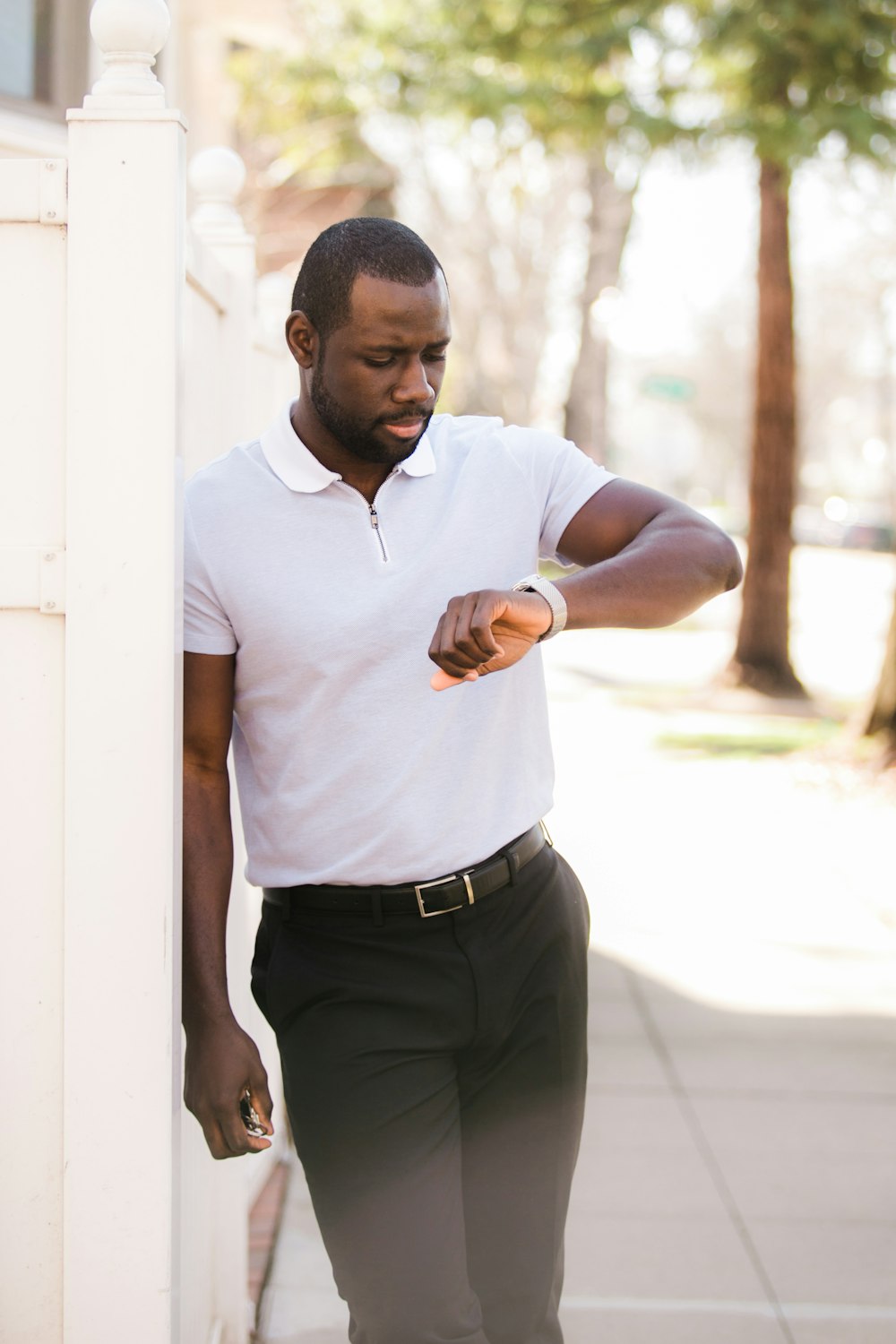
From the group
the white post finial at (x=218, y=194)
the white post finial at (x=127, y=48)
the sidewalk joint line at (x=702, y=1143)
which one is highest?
the white post finial at (x=127, y=48)

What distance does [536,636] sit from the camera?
220 cm

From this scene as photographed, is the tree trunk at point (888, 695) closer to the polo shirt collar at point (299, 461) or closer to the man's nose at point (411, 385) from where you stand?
the polo shirt collar at point (299, 461)

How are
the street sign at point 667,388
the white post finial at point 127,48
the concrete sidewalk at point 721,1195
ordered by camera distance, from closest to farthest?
the white post finial at point 127,48
the concrete sidewalk at point 721,1195
the street sign at point 667,388

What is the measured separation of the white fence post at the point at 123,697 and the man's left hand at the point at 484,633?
372 millimetres

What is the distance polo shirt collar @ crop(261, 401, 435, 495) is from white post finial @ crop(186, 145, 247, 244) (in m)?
1.10

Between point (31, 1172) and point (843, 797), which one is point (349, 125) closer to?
point (843, 797)

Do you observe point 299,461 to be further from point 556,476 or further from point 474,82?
point 474,82

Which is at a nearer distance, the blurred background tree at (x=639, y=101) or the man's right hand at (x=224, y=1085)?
the man's right hand at (x=224, y=1085)

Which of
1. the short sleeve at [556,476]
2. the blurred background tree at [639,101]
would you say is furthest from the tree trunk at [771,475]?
the short sleeve at [556,476]

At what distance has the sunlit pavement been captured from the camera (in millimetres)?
3713

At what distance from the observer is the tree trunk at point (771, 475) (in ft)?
47.7

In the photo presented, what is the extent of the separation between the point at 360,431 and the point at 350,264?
9.5 inches

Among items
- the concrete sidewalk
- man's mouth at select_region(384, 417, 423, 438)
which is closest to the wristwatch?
man's mouth at select_region(384, 417, 423, 438)

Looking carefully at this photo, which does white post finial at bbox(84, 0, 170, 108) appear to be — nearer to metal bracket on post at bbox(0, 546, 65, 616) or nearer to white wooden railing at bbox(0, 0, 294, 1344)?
white wooden railing at bbox(0, 0, 294, 1344)
